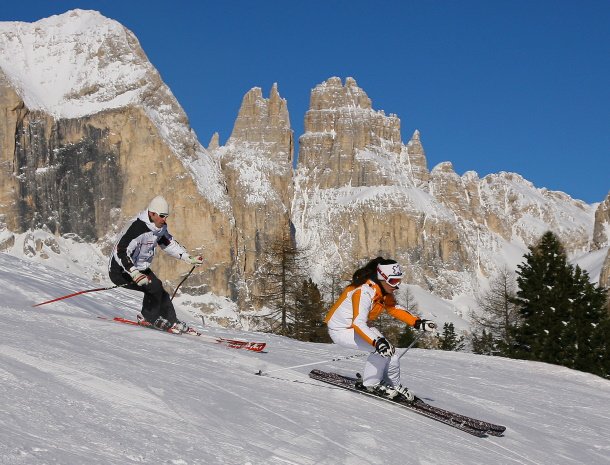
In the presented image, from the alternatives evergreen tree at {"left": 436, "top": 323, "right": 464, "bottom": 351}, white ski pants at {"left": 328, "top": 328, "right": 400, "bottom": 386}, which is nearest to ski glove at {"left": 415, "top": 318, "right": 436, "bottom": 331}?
white ski pants at {"left": 328, "top": 328, "right": 400, "bottom": 386}

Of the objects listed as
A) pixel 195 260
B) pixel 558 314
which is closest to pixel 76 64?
pixel 558 314

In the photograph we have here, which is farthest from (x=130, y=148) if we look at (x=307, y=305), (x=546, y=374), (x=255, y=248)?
(x=546, y=374)

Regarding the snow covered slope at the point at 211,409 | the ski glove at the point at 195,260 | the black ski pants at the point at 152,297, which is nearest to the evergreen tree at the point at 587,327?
the snow covered slope at the point at 211,409

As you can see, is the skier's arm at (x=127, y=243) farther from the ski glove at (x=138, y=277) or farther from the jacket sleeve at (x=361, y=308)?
the jacket sleeve at (x=361, y=308)

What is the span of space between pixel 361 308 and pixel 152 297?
4664 millimetres

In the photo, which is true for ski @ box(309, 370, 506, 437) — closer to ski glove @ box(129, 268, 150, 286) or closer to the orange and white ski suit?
the orange and white ski suit

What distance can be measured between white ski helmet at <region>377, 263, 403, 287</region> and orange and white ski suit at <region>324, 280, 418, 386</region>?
0.14 m

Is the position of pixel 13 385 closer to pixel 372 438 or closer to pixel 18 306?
pixel 372 438

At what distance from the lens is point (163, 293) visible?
12.1 m

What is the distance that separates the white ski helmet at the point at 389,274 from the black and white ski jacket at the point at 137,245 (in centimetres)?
464

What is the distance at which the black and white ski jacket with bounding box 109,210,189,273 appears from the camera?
11500 millimetres

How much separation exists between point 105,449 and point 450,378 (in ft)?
31.4

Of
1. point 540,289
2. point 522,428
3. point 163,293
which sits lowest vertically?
point 522,428

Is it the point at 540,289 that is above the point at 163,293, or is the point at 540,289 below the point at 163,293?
above
